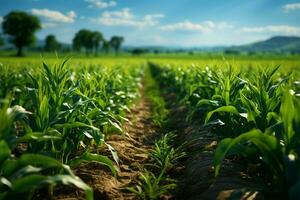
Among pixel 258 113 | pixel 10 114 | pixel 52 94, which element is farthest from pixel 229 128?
pixel 10 114

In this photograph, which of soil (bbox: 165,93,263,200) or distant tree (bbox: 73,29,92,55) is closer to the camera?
soil (bbox: 165,93,263,200)

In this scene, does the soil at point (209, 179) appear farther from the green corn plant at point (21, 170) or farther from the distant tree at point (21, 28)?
the distant tree at point (21, 28)

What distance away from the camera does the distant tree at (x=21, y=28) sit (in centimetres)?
6906

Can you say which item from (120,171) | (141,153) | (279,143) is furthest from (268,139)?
(141,153)

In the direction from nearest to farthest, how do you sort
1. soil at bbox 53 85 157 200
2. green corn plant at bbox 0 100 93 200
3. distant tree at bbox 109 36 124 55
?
1. green corn plant at bbox 0 100 93 200
2. soil at bbox 53 85 157 200
3. distant tree at bbox 109 36 124 55

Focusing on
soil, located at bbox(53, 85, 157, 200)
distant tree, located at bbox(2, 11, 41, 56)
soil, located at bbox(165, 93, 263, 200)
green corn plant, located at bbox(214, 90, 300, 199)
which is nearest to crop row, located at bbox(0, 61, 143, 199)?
soil, located at bbox(53, 85, 157, 200)

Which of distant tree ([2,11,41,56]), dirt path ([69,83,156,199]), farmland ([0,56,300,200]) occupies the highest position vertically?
distant tree ([2,11,41,56])

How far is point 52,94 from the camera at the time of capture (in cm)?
387

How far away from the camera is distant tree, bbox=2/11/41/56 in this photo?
227ft

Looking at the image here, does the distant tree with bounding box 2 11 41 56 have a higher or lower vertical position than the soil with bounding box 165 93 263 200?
higher

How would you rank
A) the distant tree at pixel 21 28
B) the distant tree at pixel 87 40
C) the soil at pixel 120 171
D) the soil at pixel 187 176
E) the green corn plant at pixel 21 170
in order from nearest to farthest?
the green corn plant at pixel 21 170
the soil at pixel 187 176
the soil at pixel 120 171
the distant tree at pixel 21 28
the distant tree at pixel 87 40

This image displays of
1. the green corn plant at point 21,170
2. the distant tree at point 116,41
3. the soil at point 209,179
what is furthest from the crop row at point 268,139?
the distant tree at point 116,41

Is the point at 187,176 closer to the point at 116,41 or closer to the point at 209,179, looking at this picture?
the point at 209,179

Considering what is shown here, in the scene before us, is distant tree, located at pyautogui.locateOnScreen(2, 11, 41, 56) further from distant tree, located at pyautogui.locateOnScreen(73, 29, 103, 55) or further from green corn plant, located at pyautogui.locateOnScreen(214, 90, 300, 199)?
green corn plant, located at pyautogui.locateOnScreen(214, 90, 300, 199)
